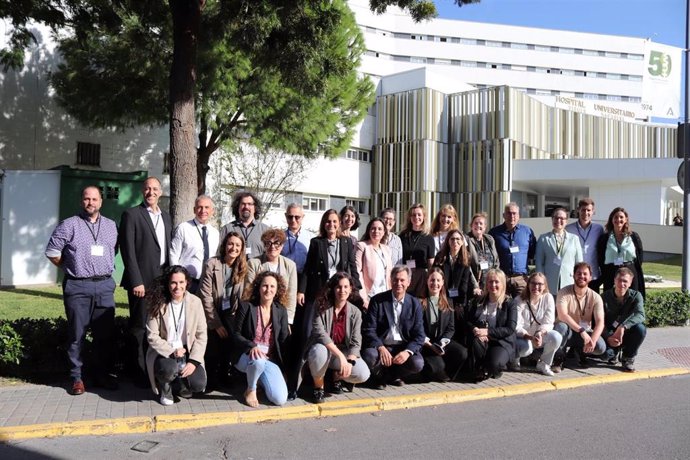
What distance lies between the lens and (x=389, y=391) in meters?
6.51

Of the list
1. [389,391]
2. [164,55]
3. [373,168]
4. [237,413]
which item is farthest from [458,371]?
[373,168]

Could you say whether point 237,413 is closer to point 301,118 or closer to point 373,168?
point 301,118

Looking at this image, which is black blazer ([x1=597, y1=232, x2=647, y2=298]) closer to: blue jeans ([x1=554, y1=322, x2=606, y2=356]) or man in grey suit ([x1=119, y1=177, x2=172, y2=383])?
blue jeans ([x1=554, y1=322, x2=606, y2=356])

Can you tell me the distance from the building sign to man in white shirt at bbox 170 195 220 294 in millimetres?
40278

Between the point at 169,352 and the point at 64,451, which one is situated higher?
the point at 169,352

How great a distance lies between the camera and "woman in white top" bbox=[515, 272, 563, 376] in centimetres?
733

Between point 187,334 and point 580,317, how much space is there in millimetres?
4907

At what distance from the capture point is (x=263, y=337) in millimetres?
6121

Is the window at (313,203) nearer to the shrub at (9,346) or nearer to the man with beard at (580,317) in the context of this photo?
the man with beard at (580,317)

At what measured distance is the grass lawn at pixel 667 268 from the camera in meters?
22.5

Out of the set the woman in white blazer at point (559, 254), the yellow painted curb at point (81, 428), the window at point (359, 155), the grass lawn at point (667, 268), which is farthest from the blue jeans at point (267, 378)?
the window at point (359, 155)

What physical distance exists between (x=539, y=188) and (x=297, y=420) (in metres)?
33.5

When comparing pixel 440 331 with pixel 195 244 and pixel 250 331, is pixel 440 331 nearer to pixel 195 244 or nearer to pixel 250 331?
pixel 250 331

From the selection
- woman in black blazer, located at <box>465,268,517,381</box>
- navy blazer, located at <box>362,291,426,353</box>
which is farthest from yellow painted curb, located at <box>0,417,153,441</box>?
woman in black blazer, located at <box>465,268,517,381</box>
